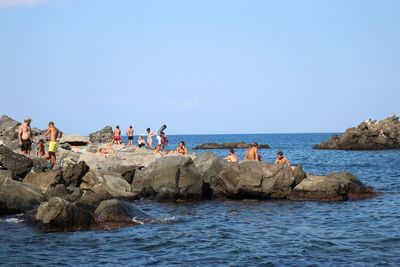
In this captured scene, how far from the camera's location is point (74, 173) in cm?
2664

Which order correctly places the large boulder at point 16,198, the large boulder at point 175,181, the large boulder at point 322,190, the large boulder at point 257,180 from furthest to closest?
the large boulder at point 175,181, the large boulder at point 322,190, the large boulder at point 257,180, the large boulder at point 16,198

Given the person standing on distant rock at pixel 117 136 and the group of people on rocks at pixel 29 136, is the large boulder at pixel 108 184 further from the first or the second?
the person standing on distant rock at pixel 117 136

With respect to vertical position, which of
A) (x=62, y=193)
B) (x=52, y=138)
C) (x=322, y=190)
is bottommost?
(x=322, y=190)

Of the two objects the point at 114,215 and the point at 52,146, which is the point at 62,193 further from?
the point at 52,146

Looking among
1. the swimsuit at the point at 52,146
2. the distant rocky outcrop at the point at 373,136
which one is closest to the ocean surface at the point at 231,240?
the swimsuit at the point at 52,146

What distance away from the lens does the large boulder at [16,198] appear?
21906 mm

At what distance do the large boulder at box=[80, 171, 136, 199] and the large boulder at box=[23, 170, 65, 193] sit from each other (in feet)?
5.44

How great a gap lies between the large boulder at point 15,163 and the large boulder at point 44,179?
676 millimetres

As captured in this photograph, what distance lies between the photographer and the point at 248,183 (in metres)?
26.2

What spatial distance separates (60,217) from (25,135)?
11635mm

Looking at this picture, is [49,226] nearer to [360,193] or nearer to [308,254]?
[308,254]

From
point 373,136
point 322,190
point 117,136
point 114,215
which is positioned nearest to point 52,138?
point 114,215

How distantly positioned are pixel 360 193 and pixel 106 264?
1798 cm

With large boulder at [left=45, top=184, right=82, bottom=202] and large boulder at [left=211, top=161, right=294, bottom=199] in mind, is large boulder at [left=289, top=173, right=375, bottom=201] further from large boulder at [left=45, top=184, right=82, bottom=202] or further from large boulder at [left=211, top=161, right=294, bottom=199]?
large boulder at [left=45, top=184, right=82, bottom=202]
